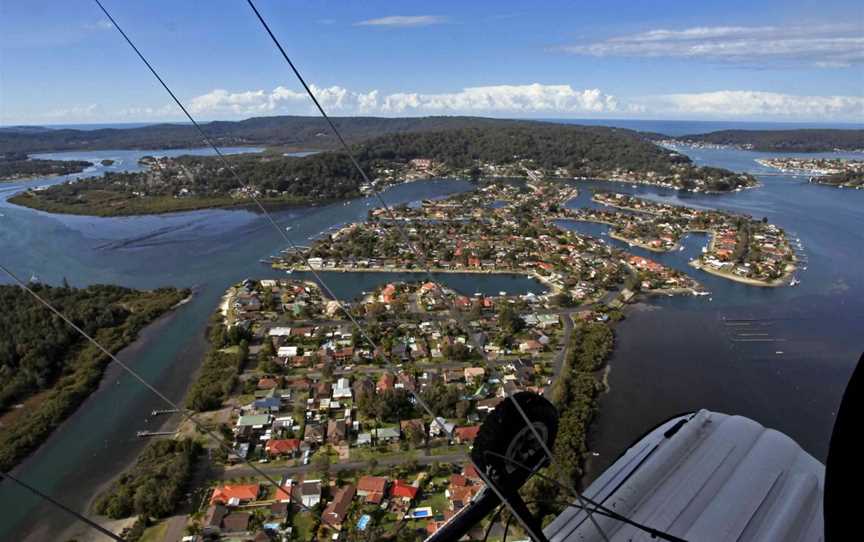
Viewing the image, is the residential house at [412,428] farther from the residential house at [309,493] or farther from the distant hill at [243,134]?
the distant hill at [243,134]

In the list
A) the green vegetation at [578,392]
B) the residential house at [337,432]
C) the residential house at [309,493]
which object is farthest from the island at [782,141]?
the residential house at [309,493]

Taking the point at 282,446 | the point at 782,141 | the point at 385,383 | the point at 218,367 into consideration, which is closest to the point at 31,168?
the point at 218,367

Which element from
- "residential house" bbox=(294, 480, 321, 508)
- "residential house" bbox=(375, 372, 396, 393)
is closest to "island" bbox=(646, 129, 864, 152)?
"residential house" bbox=(375, 372, 396, 393)

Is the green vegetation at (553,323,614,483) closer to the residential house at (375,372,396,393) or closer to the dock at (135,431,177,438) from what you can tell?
the residential house at (375,372,396,393)

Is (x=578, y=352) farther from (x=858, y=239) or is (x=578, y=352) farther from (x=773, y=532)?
(x=858, y=239)

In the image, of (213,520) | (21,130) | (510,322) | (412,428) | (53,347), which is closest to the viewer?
(213,520)

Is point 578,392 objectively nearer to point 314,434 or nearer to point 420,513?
point 420,513
